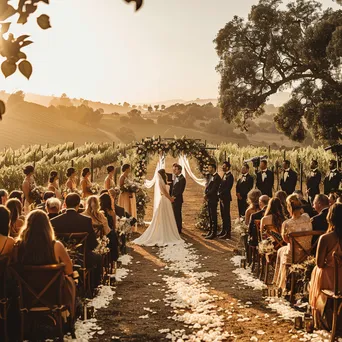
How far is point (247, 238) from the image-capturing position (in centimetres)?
1071

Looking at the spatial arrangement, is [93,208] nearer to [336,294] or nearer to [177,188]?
[336,294]

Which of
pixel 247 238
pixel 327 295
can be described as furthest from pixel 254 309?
pixel 247 238

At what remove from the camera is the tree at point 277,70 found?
32781 mm

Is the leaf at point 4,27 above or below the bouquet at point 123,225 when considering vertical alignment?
above

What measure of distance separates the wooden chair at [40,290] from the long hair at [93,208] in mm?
2849

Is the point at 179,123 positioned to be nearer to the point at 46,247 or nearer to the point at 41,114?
the point at 41,114

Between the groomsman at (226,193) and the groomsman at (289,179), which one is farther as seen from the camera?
the groomsman at (289,179)

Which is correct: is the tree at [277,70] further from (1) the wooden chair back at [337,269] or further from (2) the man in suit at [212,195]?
(1) the wooden chair back at [337,269]

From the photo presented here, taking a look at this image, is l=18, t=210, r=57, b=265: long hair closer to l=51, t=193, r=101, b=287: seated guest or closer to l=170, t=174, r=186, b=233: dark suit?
l=51, t=193, r=101, b=287: seated guest

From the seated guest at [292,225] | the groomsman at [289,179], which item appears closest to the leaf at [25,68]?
the seated guest at [292,225]

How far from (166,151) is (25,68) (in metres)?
13.4

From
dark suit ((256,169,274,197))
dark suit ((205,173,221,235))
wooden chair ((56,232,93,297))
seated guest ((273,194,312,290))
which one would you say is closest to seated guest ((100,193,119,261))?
wooden chair ((56,232,93,297))

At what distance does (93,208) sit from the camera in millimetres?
8719

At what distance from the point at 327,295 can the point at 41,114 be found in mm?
105854
